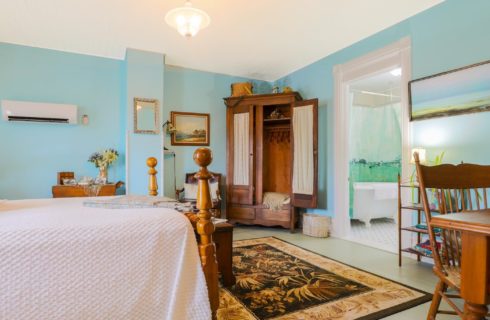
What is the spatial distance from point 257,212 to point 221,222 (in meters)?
2.14

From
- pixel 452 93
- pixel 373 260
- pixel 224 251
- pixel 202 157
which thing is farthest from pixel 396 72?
pixel 202 157

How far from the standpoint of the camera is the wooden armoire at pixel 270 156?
14.1ft

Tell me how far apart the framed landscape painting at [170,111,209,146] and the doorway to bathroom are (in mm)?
2577

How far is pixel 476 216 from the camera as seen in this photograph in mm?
1081

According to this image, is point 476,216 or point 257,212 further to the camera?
point 257,212

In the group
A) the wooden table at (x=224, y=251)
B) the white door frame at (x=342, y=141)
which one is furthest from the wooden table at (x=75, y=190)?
the white door frame at (x=342, y=141)

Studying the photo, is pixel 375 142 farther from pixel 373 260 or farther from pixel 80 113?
pixel 80 113

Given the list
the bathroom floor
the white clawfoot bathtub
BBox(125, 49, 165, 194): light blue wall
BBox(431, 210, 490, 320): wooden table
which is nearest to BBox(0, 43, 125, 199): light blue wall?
BBox(125, 49, 165, 194): light blue wall

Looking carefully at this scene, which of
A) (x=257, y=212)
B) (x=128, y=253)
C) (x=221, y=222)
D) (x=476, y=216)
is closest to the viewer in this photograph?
(x=476, y=216)

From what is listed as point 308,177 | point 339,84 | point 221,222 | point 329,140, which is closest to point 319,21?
point 339,84

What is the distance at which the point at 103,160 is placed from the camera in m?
4.12

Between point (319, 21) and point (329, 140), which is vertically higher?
point (319, 21)

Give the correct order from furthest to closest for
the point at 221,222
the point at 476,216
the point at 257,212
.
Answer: the point at 257,212
the point at 221,222
the point at 476,216

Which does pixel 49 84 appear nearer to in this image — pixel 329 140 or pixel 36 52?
pixel 36 52
